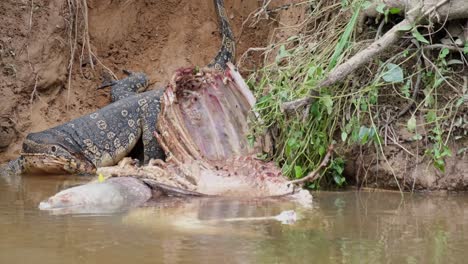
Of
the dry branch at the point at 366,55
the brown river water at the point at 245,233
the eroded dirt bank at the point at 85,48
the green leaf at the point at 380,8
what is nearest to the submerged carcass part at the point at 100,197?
the brown river water at the point at 245,233

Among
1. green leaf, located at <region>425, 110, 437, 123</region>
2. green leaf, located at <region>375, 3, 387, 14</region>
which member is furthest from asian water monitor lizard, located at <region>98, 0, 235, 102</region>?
green leaf, located at <region>425, 110, 437, 123</region>

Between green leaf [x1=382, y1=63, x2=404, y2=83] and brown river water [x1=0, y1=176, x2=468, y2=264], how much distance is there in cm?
81

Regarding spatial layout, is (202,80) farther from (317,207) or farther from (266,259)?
(266,259)

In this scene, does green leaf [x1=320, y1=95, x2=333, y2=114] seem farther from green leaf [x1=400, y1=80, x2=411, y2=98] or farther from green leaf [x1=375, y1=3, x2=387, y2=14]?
green leaf [x1=375, y1=3, x2=387, y2=14]

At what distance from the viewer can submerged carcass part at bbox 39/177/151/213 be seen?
4.62 m

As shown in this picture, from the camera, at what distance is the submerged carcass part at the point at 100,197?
15.2 feet

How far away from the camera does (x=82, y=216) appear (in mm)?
4258

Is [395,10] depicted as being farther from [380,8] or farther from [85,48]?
[85,48]

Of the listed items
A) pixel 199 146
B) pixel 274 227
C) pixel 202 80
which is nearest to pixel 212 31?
pixel 202 80

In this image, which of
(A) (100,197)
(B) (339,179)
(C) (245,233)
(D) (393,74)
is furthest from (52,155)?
(C) (245,233)

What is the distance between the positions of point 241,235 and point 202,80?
9.56 feet

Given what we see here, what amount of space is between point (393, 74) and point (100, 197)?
7.05 ft

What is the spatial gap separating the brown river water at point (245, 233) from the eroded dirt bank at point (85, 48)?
3332 mm

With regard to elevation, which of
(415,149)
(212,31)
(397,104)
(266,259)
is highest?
(212,31)
